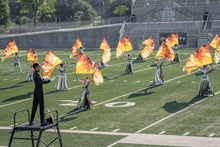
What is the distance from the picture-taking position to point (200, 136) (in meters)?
16.0

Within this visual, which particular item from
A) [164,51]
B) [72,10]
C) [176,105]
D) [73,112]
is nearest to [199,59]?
[176,105]

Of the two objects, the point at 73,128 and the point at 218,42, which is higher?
the point at 218,42

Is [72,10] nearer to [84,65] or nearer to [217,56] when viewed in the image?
[217,56]

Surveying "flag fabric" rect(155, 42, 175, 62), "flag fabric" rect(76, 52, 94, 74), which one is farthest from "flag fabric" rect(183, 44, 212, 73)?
"flag fabric" rect(155, 42, 175, 62)

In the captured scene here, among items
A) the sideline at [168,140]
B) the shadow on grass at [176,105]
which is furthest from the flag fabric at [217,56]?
the sideline at [168,140]

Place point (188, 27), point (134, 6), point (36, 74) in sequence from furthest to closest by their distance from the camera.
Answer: point (134, 6), point (188, 27), point (36, 74)

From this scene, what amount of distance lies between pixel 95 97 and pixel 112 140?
8344 mm

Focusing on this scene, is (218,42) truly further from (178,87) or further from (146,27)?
(146,27)

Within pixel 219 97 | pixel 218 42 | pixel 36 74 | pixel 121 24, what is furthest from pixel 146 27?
pixel 36 74

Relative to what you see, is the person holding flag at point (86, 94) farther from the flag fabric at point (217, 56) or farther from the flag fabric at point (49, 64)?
the flag fabric at point (217, 56)

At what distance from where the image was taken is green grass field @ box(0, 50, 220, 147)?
55.8 feet

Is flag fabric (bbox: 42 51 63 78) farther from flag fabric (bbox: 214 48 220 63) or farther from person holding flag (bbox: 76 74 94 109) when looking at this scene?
flag fabric (bbox: 214 48 220 63)

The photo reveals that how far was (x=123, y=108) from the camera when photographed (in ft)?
69.8

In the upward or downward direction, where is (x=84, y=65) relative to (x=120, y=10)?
downward
